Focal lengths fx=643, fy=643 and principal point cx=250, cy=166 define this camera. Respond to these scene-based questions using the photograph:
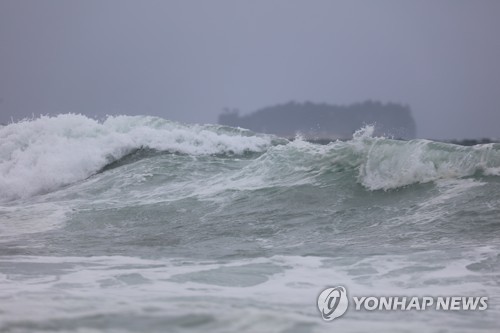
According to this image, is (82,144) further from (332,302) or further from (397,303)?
(397,303)

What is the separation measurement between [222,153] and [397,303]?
1173cm

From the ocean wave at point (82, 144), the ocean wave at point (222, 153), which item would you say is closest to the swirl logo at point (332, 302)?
the ocean wave at point (222, 153)

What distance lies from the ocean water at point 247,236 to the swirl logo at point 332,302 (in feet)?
0.26

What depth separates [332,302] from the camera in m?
4.32

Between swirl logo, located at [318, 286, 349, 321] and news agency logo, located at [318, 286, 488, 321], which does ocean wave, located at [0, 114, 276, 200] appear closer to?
swirl logo, located at [318, 286, 349, 321]

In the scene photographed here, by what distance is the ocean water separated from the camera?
151 inches

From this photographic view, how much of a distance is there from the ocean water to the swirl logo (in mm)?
78

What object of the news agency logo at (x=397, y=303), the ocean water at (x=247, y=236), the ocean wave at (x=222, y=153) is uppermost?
the ocean wave at (x=222, y=153)

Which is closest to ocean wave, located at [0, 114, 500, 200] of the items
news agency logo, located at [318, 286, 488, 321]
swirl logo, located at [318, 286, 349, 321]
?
swirl logo, located at [318, 286, 349, 321]

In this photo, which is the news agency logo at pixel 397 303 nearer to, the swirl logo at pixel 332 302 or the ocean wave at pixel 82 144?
the swirl logo at pixel 332 302

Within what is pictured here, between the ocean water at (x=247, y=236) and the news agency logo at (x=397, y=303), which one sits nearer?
the ocean water at (x=247, y=236)

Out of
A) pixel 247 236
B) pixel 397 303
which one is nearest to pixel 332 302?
pixel 397 303

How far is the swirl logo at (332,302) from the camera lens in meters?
3.88

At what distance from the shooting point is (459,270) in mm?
5305
